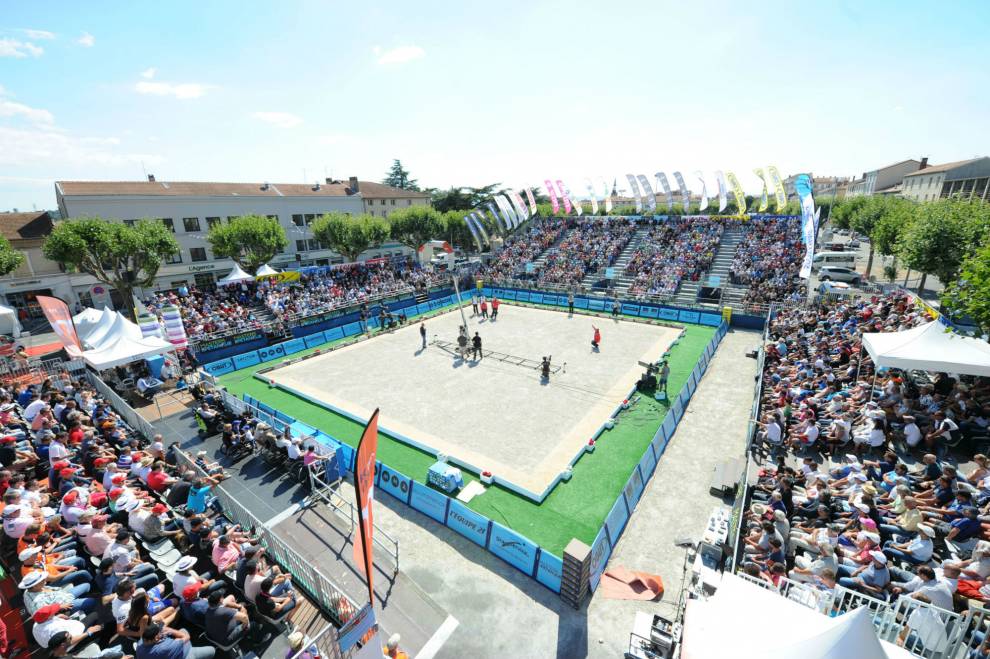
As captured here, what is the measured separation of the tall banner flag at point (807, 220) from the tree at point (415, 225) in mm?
37774

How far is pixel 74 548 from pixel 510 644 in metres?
8.40

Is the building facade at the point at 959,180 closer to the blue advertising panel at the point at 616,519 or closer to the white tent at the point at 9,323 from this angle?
the blue advertising panel at the point at 616,519

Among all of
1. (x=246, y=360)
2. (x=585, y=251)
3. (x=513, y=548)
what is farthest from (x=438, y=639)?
(x=585, y=251)

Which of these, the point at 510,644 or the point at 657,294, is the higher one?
the point at 657,294

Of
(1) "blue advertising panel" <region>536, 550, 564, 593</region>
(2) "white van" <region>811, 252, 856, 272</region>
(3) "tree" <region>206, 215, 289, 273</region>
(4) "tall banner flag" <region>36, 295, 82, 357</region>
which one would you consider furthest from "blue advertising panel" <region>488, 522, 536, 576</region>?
(2) "white van" <region>811, 252, 856, 272</region>

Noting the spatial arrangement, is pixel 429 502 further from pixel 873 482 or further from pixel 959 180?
pixel 959 180

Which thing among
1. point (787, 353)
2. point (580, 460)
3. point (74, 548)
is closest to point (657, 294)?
point (787, 353)

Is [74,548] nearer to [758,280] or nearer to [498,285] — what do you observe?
[498,285]

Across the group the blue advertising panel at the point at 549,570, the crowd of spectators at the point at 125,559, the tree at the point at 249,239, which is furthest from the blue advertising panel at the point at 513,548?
the tree at the point at 249,239

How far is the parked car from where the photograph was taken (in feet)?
109

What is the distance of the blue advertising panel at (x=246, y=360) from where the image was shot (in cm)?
2347

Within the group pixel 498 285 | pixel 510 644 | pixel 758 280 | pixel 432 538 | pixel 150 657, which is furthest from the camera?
pixel 498 285

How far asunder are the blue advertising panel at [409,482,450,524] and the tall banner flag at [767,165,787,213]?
132 ft

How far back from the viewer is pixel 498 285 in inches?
1592
